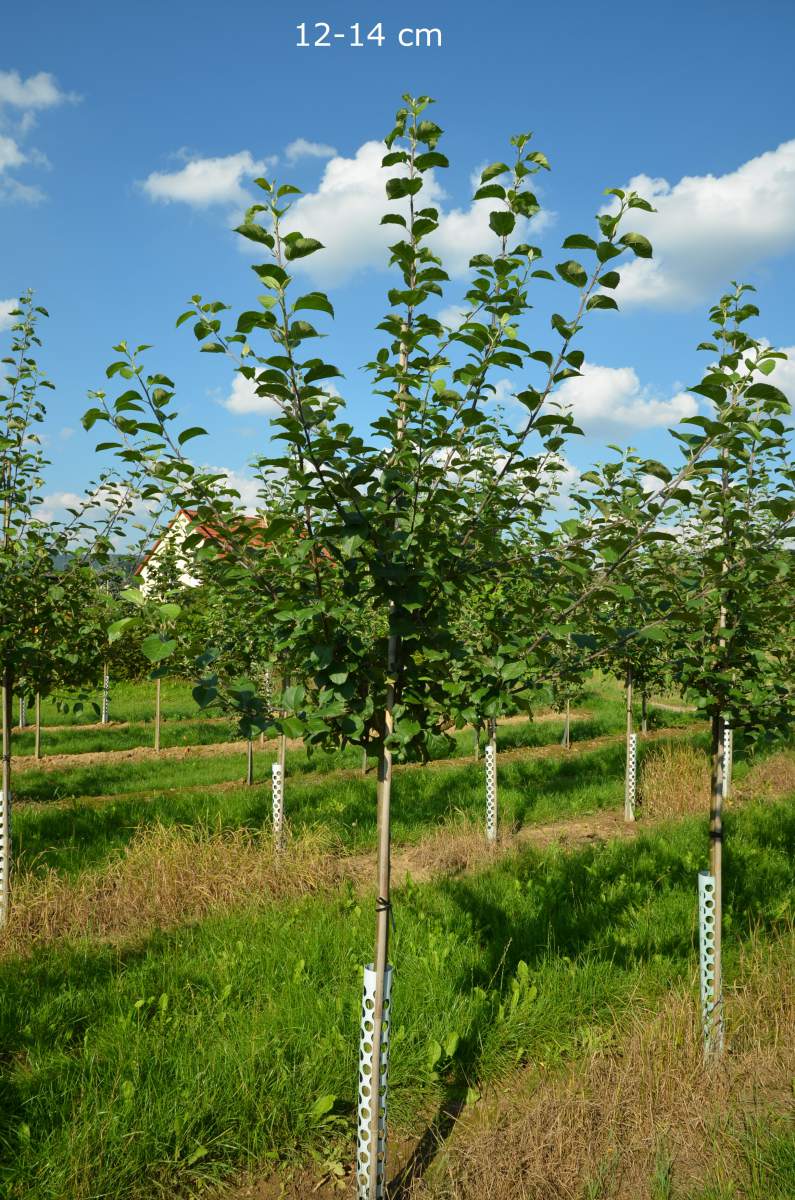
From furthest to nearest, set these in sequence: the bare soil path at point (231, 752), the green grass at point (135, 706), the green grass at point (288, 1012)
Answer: the green grass at point (135, 706)
the bare soil path at point (231, 752)
the green grass at point (288, 1012)

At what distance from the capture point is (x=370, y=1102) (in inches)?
112

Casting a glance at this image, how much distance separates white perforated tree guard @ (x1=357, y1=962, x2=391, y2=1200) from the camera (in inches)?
111

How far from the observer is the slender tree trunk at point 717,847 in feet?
13.0

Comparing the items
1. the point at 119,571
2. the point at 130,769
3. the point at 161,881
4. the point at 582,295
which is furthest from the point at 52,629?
the point at 130,769

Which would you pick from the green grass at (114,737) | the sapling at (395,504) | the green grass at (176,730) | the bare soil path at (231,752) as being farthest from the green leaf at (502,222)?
the green grass at (114,737)

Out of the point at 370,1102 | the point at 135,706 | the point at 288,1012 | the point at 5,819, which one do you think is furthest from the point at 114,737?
the point at 370,1102

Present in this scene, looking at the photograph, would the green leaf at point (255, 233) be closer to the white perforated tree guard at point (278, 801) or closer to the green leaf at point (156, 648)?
the green leaf at point (156, 648)

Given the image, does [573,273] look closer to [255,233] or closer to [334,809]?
[255,233]

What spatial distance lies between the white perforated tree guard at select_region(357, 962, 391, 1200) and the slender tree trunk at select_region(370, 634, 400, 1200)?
10mm

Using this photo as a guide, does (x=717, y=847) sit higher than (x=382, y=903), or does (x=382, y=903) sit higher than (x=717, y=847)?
(x=382, y=903)

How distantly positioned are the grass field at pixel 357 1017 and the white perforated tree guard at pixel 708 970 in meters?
0.10

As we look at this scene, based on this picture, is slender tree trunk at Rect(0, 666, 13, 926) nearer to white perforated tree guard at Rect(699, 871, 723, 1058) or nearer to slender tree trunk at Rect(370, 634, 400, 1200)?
slender tree trunk at Rect(370, 634, 400, 1200)

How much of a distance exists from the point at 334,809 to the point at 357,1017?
4816 mm

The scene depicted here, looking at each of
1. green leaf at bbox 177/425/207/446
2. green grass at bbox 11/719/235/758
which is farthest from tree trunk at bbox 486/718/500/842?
green grass at bbox 11/719/235/758
